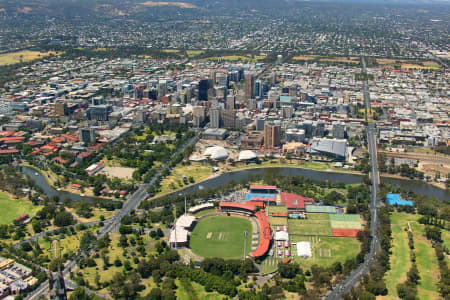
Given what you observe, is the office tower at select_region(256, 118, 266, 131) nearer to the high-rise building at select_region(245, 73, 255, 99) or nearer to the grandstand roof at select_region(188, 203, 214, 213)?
the high-rise building at select_region(245, 73, 255, 99)

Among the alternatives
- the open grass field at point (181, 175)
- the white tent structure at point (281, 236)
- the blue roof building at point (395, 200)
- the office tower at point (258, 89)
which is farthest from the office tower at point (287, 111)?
the white tent structure at point (281, 236)

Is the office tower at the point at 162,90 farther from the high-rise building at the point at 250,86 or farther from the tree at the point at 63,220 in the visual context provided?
the tree at the point at 63,220

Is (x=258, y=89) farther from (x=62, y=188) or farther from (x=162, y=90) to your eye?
(x=62, y=188)

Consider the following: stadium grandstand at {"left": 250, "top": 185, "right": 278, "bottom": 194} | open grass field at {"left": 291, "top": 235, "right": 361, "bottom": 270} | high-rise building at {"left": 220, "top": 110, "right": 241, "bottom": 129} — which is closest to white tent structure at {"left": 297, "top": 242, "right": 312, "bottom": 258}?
open grass field at {"left": 291, "top": 235, "right": 361, "bottom": 270}

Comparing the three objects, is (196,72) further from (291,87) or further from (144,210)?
(144,210)

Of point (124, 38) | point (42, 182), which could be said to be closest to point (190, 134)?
point (42, 182)

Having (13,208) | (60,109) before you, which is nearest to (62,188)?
(13,208)
